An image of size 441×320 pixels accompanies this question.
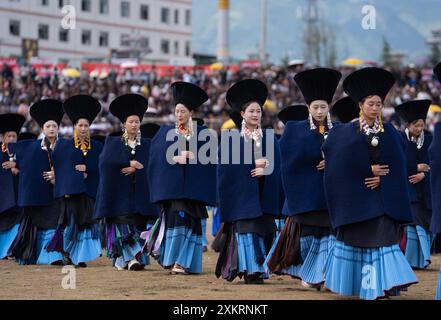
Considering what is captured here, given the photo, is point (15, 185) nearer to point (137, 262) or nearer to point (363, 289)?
point (137, 262)

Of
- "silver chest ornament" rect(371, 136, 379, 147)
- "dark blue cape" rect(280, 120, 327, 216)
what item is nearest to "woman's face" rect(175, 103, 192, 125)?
"dark blue cape" rect(280, 120, 327, 216)

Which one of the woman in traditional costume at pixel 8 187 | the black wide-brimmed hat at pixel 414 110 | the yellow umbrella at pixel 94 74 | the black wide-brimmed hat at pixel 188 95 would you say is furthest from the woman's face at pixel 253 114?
the yellow umbrella at pixel 94 74

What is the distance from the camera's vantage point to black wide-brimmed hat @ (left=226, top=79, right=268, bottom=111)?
1411 centimetres

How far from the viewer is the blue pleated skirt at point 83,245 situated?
645 inches

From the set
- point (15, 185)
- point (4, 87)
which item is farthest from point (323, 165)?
point (4, 87)

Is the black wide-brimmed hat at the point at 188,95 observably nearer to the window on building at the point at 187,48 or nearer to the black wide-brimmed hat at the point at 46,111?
the black wide-brimmed hat at the point at 46,111

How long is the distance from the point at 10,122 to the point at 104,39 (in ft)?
221

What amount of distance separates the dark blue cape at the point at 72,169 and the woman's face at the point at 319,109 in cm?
468

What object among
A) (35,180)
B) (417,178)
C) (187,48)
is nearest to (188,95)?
(35,180)

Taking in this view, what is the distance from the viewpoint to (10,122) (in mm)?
18172

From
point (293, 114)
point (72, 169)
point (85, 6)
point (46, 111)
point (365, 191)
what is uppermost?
point (85, 6)

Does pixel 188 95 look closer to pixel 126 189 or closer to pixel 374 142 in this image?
pixel 126 189

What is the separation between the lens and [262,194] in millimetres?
14164

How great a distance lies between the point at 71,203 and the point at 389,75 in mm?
6492
